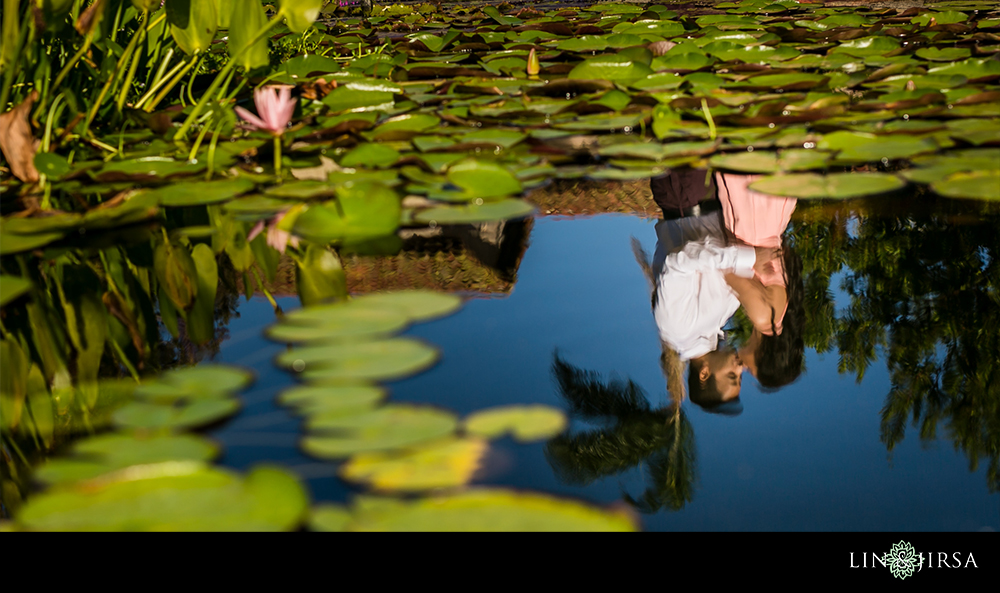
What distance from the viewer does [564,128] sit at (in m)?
2.60

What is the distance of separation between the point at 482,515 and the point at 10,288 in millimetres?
1074

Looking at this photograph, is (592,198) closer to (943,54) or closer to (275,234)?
(275,234)

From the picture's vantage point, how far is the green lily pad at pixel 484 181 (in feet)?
6.40

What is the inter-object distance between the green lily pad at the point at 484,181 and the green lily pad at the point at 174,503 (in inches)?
46.8

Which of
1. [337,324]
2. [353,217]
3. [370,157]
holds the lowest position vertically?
[337,324]

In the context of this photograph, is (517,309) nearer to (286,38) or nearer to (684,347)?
(684,347)

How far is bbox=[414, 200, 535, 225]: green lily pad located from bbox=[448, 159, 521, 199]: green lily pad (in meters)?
0.06

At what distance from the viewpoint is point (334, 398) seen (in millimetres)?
1023

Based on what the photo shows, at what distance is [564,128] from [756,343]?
55.8 inches

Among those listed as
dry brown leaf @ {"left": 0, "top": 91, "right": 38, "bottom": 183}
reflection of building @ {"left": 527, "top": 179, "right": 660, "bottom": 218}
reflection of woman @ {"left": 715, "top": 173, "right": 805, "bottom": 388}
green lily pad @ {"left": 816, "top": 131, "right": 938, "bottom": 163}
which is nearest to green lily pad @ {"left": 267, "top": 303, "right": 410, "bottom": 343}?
reflection of woman @ {"left": 715, "top": 173, "right": 805, "bottom": 388}

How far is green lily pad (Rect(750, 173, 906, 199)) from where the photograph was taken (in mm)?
1864

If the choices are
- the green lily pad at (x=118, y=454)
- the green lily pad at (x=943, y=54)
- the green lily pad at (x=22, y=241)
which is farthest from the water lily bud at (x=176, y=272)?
the green lily pad at (x=943, y=54)

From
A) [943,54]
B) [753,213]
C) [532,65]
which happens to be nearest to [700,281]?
[753,213]

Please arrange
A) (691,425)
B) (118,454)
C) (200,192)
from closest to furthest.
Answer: (118,454), (691,425), (200,192)
